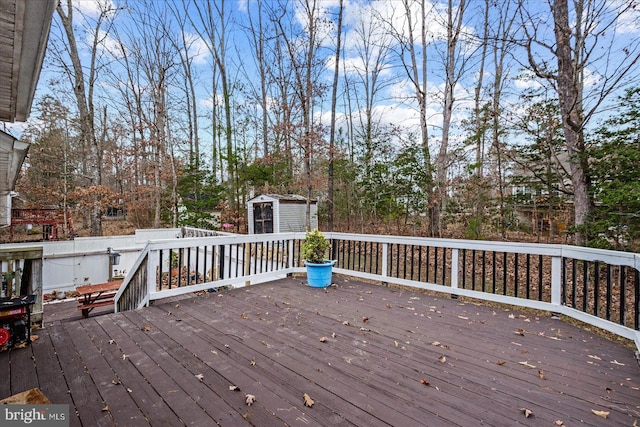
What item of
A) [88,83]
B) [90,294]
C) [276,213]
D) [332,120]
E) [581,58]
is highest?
[88,83]

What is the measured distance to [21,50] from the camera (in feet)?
5.13

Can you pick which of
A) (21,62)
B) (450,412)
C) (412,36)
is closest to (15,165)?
(21,62)

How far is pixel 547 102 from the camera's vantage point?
256 inches

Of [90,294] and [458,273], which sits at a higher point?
[458,273]

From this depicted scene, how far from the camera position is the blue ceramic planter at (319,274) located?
482 centimetres

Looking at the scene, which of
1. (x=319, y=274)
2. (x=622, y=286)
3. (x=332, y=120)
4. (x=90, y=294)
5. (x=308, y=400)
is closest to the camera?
(x=308, y=400)

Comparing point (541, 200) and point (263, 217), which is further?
point (263, 217)

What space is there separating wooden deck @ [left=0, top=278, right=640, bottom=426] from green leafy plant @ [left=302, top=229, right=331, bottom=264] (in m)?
1.33

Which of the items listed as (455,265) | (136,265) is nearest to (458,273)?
(455,265)

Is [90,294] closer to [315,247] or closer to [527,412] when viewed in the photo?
[315,247]

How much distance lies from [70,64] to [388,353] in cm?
1354

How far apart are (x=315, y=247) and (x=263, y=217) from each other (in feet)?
16.8

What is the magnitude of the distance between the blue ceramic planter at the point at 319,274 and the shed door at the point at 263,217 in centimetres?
471

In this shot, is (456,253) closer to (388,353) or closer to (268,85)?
(388,353)
